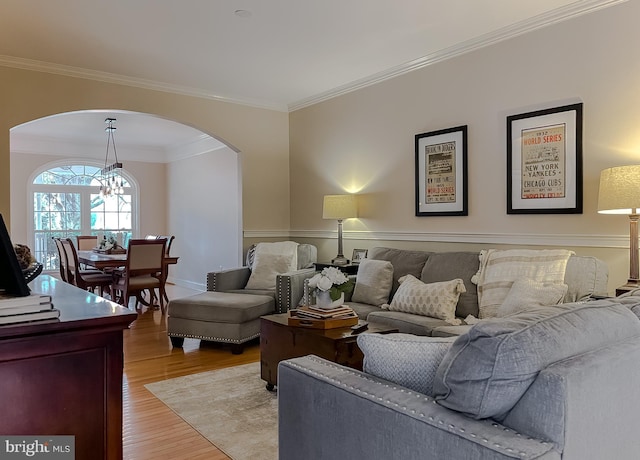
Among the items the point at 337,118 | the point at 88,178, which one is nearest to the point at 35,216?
the point at 88,178

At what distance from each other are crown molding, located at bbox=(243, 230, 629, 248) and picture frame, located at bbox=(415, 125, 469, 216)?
22 cm

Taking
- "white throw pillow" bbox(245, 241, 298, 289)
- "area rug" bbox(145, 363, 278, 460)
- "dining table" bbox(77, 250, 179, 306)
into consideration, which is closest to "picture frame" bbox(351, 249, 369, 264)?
"white throw pillow" bbox(245, 241, 298, 289)

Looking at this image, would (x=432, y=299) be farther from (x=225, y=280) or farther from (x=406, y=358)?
(x=225, y=280)

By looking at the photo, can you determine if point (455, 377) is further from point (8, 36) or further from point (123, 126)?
point (123, 126)

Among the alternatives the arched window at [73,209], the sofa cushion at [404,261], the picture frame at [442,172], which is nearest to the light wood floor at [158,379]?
the sofa cushion at [404,261]

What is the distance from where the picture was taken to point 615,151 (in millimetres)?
3191

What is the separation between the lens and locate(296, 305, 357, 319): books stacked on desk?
3.07 m

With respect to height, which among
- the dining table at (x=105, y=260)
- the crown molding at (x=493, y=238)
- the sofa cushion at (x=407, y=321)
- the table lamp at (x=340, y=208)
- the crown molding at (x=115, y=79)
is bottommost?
the sofa cushion at (x=407, y=321)

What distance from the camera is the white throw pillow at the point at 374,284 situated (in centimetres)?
405

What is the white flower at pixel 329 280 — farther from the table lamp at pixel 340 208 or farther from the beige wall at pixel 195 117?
the beige wall at pixel 195 117

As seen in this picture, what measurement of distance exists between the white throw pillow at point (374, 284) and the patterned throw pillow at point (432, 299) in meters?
0.31

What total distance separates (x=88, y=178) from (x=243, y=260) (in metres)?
4.55

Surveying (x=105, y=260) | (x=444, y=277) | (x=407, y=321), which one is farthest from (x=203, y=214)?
(x=407, y=321)

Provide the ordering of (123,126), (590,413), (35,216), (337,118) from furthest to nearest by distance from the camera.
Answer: (35,216), (123,126), (337,118), (590,413)
